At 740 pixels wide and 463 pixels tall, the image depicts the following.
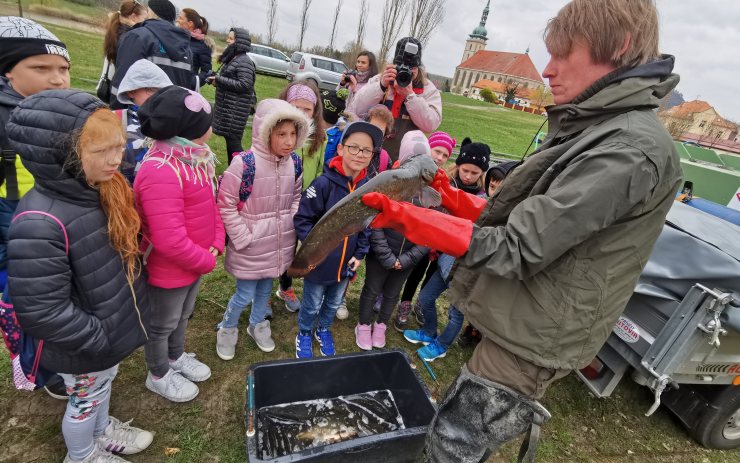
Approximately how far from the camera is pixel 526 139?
858 inches

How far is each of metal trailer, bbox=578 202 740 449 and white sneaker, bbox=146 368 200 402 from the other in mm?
3191

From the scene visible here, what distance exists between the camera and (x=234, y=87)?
5.44 meters

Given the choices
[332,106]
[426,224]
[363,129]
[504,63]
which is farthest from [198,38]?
[504,63]

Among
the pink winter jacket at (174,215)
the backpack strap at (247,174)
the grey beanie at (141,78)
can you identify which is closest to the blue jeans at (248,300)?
the pink winter jacket at (174,215)

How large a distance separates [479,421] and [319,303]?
182 cm

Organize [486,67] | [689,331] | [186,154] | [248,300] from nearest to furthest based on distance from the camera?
[186,154] < [689,331] < [248,300] < [486,67]

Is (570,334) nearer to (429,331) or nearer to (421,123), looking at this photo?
(429,331)

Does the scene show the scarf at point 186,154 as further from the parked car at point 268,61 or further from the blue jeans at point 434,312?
the parked car at point 268,61

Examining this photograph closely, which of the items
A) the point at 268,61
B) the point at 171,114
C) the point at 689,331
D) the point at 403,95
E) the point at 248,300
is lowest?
the point at 248,300

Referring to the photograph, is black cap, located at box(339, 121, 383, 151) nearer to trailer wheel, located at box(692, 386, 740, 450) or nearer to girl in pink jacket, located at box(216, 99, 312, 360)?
girl in pink jacket, located at box(216, 99, 312, 360)

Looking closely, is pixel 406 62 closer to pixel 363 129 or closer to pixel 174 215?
pixel 363 129

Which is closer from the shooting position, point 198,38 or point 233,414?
point 233,414

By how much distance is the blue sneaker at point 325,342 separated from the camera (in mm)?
3594

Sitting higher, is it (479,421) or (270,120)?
(270,120)
